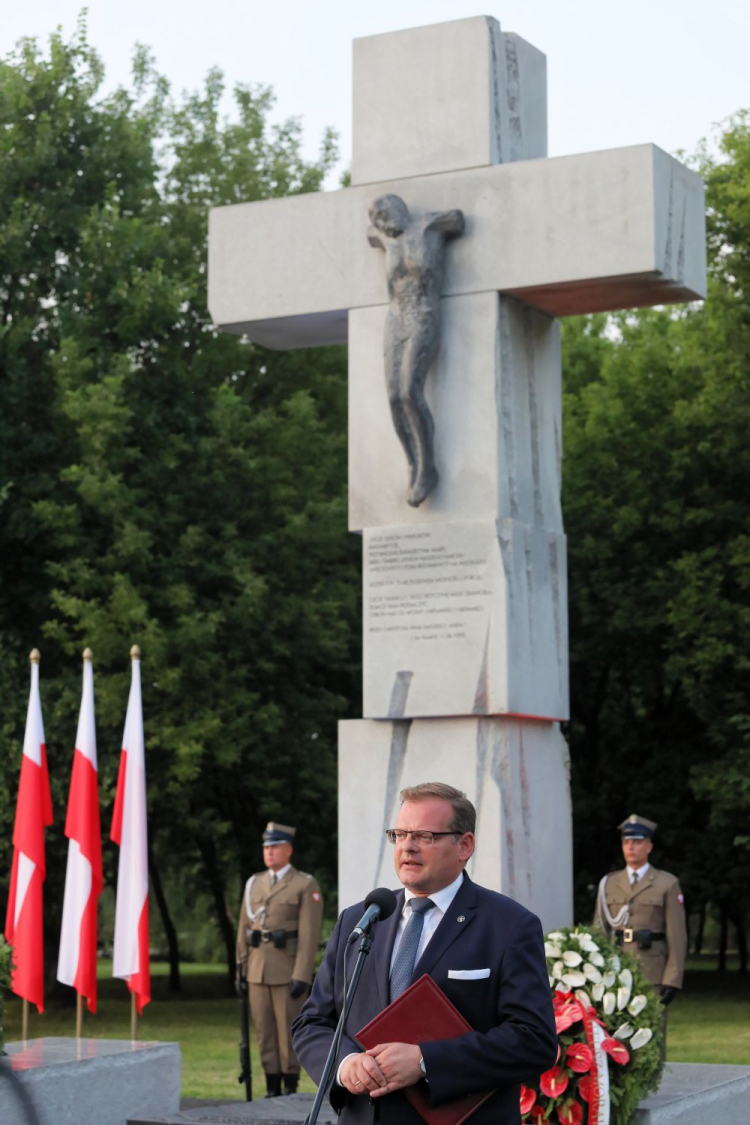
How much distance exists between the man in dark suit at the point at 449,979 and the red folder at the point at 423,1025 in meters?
0.03

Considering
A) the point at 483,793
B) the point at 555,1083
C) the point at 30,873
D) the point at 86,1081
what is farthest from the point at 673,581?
the point at 555,1083

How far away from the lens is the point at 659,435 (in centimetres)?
2416

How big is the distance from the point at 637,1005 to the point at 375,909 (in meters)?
3.52

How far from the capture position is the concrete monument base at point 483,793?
8844 mm

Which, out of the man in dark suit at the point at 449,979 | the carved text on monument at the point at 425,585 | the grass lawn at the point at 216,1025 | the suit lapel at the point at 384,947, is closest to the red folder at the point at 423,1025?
the man in dark suit at the point at 449,979

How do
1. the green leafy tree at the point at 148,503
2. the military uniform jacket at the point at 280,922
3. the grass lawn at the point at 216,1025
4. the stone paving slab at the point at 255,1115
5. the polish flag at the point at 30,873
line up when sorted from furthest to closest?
the green leafy tree at the point at 148,503 → the grass lawn at the point at 216,1025 → the military uniform jacket at the point at 280,922 → the polish flag at the point at 30,873 → the stone paving slab at the point at 255,1115

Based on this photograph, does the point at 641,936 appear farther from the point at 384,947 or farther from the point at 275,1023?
the point at 384,947

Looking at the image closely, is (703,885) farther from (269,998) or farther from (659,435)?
(269,998)

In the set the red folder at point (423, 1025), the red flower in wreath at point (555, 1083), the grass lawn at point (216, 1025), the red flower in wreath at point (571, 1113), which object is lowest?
the grass lawn at point (216, 1025)

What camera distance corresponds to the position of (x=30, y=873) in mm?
10352

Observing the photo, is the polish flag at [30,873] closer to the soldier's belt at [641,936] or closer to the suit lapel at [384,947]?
the soldier's belt at [641,936]

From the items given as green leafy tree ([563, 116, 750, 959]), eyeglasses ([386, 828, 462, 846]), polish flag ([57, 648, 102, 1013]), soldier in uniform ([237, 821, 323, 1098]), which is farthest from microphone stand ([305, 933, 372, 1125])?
green leafy tree ([563, 116, 750, 959])

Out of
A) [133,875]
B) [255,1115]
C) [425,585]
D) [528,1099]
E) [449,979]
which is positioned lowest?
[255,1115]

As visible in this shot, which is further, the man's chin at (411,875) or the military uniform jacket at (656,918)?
the military uniform jacket at (656,918)
